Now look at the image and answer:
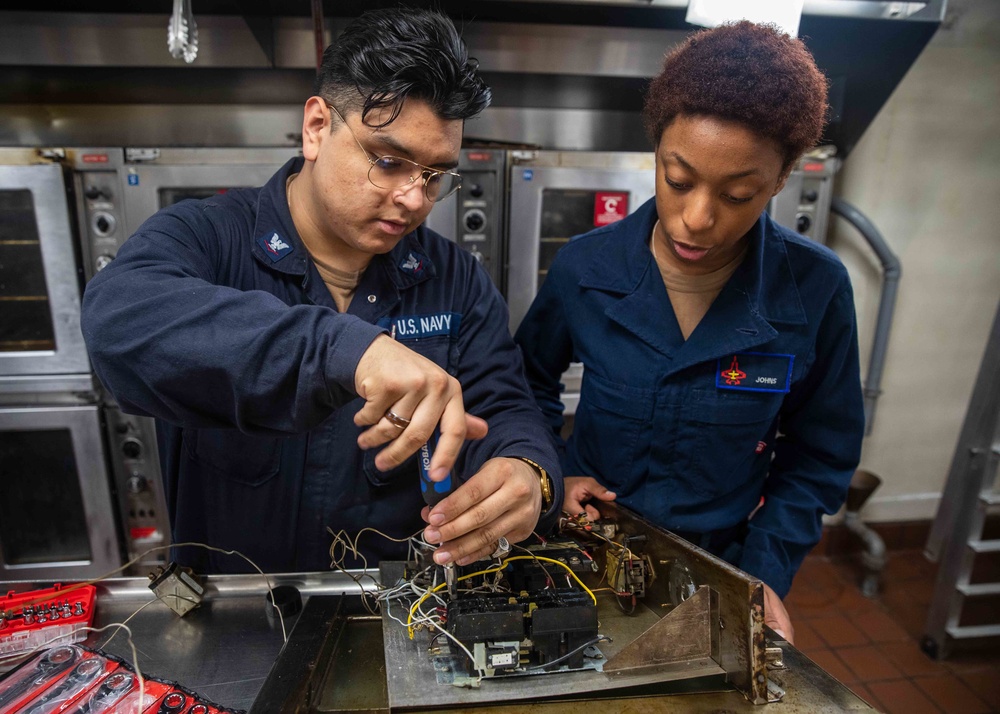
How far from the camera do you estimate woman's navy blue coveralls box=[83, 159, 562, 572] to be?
0.86 metres

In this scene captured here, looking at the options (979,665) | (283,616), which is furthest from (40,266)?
(979,665)

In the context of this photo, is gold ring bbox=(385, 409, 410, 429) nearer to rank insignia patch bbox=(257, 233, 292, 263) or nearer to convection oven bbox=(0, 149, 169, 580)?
rank insignia patch bbox=(257, 233, 292, 263)

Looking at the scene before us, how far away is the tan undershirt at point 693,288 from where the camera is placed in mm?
1353

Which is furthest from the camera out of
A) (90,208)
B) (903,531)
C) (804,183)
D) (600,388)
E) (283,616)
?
(903,531)

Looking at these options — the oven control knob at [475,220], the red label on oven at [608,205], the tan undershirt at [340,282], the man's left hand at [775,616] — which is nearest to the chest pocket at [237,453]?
the tan undershirt at [340,282]

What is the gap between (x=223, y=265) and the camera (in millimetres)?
1161

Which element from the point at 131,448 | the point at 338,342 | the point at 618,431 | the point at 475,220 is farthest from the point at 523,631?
the point at 131,448

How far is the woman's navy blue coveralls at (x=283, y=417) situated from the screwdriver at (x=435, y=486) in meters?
0.15

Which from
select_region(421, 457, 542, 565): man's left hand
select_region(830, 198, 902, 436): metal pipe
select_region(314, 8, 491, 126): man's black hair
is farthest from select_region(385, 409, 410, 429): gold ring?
select_region(830, 198, 902, 436): metal pipe

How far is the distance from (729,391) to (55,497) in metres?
2.82

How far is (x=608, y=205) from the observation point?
2.65m

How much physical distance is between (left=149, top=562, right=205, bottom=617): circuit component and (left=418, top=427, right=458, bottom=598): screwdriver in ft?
1.53

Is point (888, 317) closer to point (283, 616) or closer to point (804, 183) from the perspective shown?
point (804, 183)

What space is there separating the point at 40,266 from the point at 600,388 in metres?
2.37
